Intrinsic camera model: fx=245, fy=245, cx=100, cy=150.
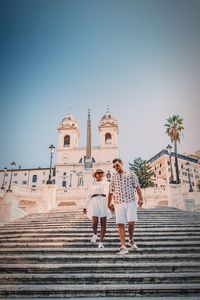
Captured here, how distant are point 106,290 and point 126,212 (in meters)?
1.60

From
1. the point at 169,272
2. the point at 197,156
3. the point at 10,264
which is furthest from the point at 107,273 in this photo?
the point at 197,156

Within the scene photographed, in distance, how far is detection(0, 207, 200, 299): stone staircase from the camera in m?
3.73

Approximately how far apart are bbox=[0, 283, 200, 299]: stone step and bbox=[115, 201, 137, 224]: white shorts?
132 cm

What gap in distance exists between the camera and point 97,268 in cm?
448

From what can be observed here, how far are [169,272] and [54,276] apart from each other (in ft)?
6.61

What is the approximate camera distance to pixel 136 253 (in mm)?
5035

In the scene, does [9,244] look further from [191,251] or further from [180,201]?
[180,201]

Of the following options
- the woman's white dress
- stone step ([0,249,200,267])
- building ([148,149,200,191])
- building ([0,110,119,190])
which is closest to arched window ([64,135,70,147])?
building ([0,110,119,190])

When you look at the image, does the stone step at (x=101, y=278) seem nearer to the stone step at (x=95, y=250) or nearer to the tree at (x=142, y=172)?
the stone step at (x=95, y=250)

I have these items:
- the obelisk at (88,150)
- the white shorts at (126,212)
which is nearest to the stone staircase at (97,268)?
the white shorts at (126,212)

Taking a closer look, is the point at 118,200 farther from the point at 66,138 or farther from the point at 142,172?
the point at 66,138

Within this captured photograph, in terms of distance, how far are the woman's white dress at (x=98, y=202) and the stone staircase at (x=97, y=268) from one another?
0.74m

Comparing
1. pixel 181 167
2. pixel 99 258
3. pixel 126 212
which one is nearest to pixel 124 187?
pixel 126 212

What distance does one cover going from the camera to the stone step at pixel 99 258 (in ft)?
15.6
